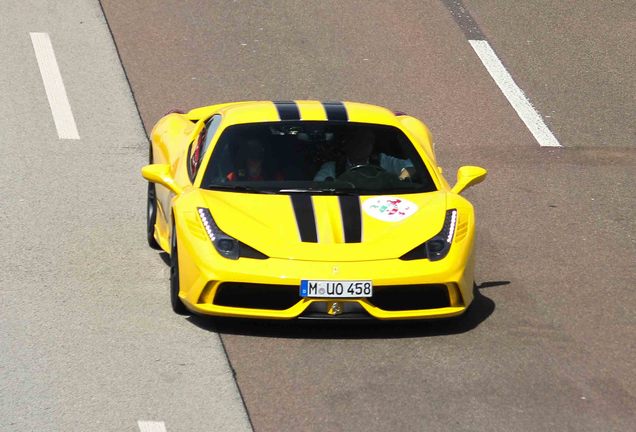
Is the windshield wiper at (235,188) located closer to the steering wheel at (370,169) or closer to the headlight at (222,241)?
the headlight at (222,241)

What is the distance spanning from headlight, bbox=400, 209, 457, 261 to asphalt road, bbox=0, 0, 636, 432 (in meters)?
0.54

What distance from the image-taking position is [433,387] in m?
8.09

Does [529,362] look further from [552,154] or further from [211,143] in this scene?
[552,154]

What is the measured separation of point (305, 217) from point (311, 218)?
0.13ft

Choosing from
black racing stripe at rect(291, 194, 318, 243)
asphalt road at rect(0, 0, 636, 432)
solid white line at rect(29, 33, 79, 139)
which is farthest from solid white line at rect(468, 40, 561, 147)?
black racing stripe at rect(291, 194, 318, 243)

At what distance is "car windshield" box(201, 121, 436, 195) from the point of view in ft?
31.2

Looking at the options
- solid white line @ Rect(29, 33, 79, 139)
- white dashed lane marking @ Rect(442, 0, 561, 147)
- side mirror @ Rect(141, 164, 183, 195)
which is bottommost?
solid white line @ Rect(29, 33, 79, 139)

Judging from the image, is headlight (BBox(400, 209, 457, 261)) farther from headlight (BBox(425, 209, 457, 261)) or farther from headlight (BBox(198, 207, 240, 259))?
headlight (BBox(198, 207, 240, 259))

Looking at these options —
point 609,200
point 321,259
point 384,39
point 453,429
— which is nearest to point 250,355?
point 321,259

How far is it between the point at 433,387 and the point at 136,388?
5.54 ft

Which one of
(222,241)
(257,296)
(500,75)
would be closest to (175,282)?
(222,241)

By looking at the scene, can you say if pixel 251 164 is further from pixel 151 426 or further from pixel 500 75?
pixel 500 75

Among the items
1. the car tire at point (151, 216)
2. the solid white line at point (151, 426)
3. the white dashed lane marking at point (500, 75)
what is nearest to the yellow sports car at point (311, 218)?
the car tire at point (151, 216)

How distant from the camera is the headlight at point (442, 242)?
883 centimetres
